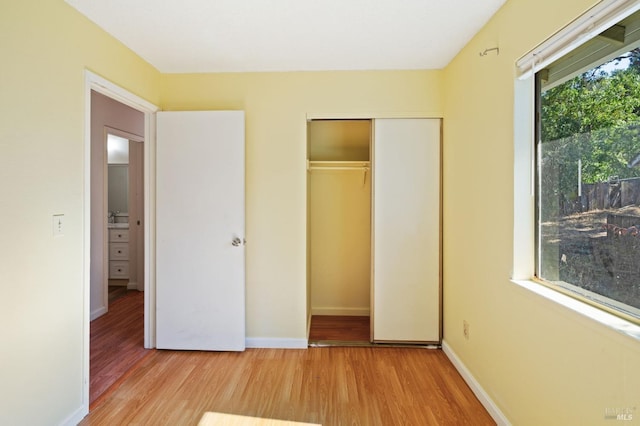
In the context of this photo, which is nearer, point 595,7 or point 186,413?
point 595,7

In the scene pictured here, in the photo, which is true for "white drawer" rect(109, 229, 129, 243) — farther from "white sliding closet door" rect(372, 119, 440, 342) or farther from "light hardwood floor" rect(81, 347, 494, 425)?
"white sliding closet door" rect(372, 119, 440, 342)

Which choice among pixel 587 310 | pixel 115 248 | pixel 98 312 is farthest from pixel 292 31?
pixel 115 248

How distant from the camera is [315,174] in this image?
3.52m

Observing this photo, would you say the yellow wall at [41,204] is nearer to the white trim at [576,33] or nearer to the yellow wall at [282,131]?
the yellow wall at [282,131]

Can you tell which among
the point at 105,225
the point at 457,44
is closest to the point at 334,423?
the point at 457,44

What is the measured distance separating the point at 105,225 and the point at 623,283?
4.42 meters

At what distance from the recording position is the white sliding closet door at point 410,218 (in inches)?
109

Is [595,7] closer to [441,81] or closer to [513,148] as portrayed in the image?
[513,148]

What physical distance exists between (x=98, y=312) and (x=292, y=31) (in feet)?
11.7

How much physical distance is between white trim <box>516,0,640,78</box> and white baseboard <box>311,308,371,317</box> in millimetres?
2739

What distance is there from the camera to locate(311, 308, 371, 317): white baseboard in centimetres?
359

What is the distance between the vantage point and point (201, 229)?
2.67m

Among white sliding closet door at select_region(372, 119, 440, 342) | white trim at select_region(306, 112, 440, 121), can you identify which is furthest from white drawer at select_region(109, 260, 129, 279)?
white sliding closet door at select_region(372, 119, 440, 342)

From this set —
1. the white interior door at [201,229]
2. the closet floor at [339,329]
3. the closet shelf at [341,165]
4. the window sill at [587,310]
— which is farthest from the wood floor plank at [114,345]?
the window sill at [587,310]
